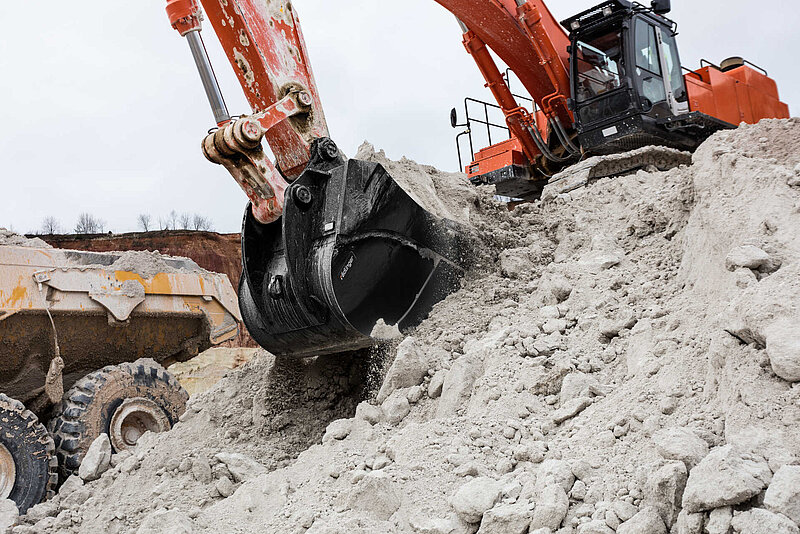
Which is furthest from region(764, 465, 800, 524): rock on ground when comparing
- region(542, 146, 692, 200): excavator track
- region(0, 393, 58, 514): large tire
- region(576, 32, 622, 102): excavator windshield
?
region(576, 32, 622, 102): excavator windshield

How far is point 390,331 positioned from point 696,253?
158cm

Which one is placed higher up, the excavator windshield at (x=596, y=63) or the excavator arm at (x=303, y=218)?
the excavator windshield at (x=596, y=63)

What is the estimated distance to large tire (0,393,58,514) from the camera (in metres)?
4.88

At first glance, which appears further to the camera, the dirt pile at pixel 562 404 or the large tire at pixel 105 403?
the large tire at pixel 105 403

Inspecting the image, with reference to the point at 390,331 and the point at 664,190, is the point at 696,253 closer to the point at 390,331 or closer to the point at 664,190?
the point at 664,190

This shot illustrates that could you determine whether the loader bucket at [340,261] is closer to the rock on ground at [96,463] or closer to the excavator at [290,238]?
the excavator at [290,238]

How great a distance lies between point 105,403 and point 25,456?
0.86 m

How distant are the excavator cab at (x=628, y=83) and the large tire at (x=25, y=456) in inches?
214

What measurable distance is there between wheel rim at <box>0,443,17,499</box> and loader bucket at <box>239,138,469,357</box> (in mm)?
2006

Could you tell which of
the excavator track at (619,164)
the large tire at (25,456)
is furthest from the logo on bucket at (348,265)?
the excavator track at (619,164)

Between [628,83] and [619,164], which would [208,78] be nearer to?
[619,164]

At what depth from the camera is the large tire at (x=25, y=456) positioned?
4879 millimetres

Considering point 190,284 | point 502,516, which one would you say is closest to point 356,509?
point 502,516

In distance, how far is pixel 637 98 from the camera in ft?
23.3
